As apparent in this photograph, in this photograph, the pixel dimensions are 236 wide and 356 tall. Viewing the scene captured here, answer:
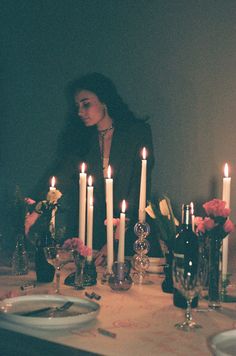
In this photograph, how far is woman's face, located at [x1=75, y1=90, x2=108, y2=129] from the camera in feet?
10.7

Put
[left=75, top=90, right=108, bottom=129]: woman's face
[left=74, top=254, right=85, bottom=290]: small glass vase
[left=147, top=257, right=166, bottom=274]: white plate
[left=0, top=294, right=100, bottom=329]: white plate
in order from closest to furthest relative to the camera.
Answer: [left=0, top=294, right=100, bottom=329]: white plate
[left=74, top=254, right=85, bottom=290]: small glass vase
[left=147, top=257, right=166, bottom=274]: white plate
[left=75, top=90, right=108, bottom=129]: woman's face

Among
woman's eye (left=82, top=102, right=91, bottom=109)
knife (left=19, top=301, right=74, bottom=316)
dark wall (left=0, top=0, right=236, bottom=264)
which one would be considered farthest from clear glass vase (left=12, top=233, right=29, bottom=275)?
woman's eye (left=82, top=102, right=91, bottom=109)

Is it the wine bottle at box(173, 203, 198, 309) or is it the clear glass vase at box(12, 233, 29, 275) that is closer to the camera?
the wine bottle at box(173, 203, 198, 309)

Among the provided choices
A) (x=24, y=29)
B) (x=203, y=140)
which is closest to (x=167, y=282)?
(x=203, y=140)

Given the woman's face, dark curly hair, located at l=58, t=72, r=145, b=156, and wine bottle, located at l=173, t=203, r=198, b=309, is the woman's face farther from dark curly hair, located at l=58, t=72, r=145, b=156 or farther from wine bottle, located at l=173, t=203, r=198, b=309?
wine bottle, located at l=173, t=203, r=198, b=309

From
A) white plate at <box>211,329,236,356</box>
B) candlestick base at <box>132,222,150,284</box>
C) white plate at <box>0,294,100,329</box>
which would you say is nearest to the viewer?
white plate at <box>211,329,236,356</box>

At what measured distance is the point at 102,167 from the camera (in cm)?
319

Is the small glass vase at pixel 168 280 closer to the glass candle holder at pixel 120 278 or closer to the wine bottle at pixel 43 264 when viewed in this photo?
the glass candle holder at pixel 120 278

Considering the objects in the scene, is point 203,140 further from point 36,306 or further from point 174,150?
point 36,306

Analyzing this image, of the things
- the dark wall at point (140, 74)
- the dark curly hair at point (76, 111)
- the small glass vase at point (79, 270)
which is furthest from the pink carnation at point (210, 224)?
the dark curly hair at point (76, 111)

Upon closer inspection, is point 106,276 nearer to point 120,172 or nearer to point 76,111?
point 120,172

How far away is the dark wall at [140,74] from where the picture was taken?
304cm

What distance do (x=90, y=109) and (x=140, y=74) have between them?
0.35 meters

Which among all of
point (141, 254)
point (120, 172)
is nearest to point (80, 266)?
point (141, 254)
